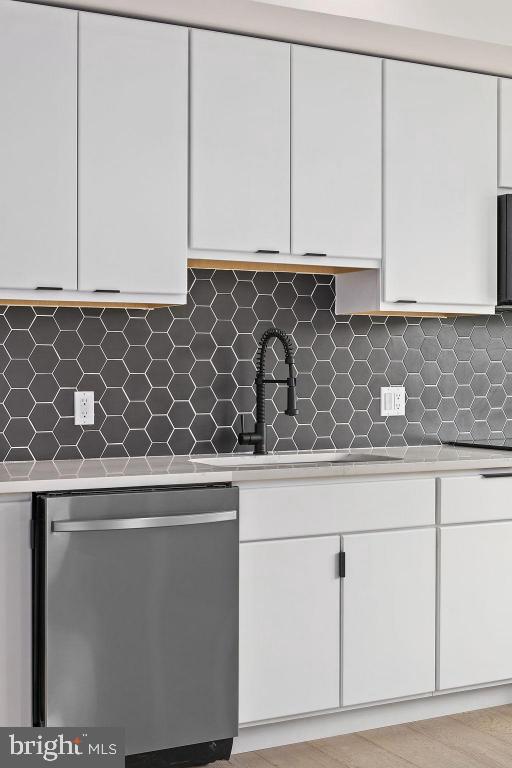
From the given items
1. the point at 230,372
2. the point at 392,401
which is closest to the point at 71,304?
the point at 230,372

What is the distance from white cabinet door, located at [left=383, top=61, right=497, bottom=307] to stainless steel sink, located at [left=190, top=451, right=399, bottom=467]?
59 cm

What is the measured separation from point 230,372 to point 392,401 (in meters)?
0.72

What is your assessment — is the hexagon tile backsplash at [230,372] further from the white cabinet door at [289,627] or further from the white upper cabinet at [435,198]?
the white cabinet door at [289,627]

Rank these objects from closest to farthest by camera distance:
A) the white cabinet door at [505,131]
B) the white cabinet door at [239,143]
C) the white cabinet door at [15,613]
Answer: the white cabinet door at [15,613] → the white cabinet door at [239,143] → the white cabinet door at [505,131]

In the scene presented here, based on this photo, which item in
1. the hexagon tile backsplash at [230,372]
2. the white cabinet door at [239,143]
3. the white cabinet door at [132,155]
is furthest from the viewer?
the hexagon tile backsplash at [230,372]

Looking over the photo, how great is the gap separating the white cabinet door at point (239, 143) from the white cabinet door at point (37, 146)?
0.42 meters

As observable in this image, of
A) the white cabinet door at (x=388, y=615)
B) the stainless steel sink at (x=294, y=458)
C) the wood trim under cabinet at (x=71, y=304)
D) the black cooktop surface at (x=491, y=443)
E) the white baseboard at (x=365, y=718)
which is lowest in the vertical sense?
the white baseboard at (x=365, y=718)

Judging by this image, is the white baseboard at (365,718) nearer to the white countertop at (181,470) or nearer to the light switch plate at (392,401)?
the white countertop at (181,470)

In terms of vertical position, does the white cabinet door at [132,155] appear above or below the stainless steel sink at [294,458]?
above

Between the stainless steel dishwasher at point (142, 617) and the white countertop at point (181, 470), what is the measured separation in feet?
0.12

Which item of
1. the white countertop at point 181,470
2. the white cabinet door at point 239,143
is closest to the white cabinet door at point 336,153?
the white cabinet door at point 239,143

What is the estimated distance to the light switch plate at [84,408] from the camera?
3430 mm

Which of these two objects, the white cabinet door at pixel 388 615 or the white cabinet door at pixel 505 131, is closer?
the white cabinet door at pixel 388 615

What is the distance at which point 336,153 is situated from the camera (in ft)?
11.5
